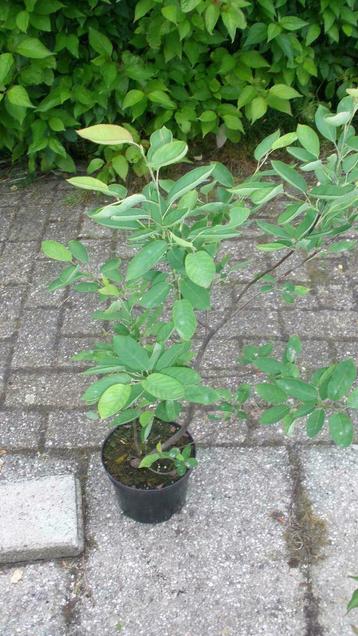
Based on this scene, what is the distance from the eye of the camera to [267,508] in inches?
98.3

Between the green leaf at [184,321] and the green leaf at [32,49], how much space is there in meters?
2.57

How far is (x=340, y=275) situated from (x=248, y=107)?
122 centimetres

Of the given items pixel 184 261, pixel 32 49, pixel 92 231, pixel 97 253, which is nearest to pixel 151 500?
pixel 184 261

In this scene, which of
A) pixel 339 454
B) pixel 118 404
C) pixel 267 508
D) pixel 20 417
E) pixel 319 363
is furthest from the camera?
pixel 319 363

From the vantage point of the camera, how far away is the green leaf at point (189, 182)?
5.09 feet

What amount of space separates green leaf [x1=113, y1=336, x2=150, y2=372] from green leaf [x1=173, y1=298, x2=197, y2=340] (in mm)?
161

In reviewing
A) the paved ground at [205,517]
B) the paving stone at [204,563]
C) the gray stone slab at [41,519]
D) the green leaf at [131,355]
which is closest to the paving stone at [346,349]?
the paved ground at [205,517]

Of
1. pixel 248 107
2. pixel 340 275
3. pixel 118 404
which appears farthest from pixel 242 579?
pixel 248 107

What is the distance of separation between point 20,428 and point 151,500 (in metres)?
0.73

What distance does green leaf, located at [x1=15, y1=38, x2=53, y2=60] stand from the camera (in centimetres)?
371

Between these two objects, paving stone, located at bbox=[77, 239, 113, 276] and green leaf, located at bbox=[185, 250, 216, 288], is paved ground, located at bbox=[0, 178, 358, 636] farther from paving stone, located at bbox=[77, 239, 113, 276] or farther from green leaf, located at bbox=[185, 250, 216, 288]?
green leaf, located at bbox=[185, 250, 216, 288]

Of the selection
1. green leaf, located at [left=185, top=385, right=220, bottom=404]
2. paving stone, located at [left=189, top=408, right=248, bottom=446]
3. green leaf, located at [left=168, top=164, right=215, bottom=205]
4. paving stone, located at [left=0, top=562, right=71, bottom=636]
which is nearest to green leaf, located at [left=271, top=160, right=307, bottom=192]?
green leaf, located at [left=168, top=164, right=215, bottom=205]

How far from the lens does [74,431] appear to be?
2787 mm

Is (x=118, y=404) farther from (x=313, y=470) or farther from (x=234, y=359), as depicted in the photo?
(x=234, y=359)
